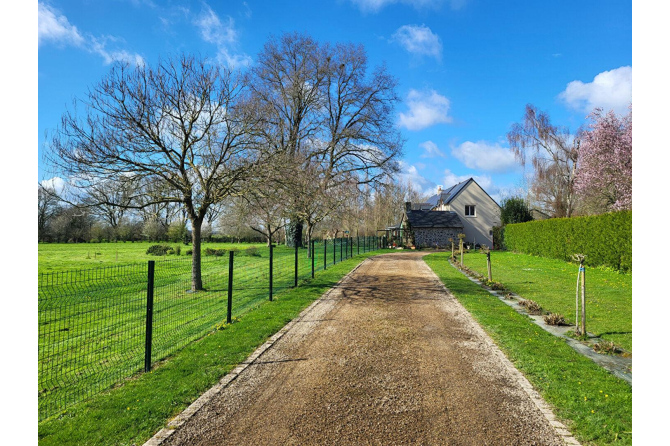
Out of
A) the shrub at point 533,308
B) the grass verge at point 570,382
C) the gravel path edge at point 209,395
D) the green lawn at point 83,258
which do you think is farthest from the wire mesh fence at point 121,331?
the green lawn at point 83,258

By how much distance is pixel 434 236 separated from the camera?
40.1m

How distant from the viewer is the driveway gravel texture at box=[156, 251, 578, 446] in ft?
10.8

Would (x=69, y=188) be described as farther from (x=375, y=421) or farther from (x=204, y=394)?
Result: (x=375, y=421)

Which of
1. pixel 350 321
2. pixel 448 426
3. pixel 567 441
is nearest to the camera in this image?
pixel 567 441

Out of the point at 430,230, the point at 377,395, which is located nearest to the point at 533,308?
the point at 377,395

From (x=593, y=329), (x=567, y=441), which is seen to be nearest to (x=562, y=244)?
(x=593, y=329)

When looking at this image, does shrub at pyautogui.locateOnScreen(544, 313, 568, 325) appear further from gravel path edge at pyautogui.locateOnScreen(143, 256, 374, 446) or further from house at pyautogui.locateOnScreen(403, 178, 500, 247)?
house at pyautogui.locateOnScreen(403, 178, 500, 247)

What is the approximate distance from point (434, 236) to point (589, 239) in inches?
884

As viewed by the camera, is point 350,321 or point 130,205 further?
point 130,205

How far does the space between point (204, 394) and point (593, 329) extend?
6.91 m

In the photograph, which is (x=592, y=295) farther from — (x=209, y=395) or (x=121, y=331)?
(x=121, y=331)

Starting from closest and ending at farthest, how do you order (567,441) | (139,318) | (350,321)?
(567,441)
(350,321)
(139,318)

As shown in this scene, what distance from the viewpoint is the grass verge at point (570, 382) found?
338 centimetres

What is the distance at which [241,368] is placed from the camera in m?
4.97
